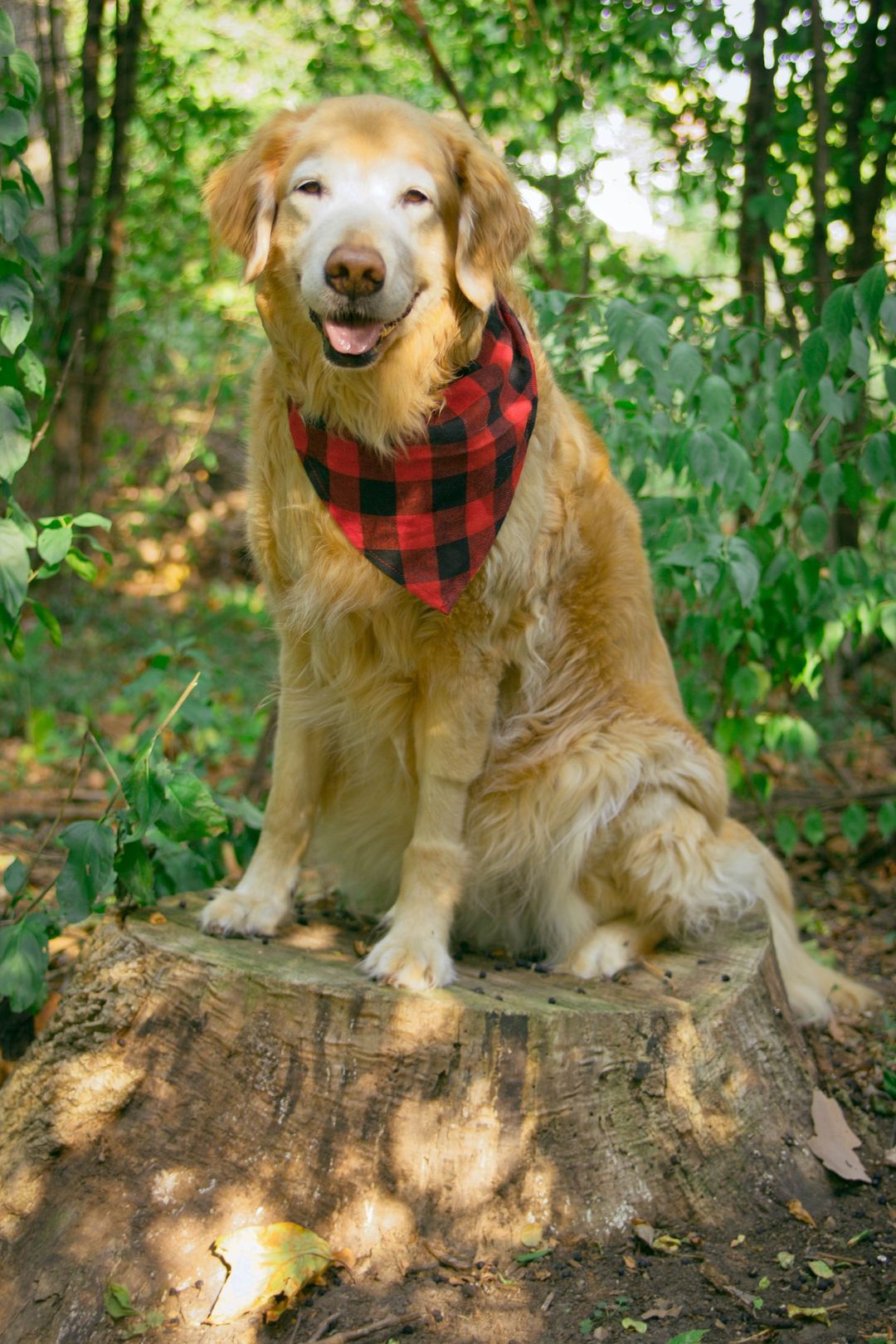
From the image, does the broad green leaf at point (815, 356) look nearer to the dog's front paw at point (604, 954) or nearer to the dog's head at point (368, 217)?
the dog's head at point (368, 217)

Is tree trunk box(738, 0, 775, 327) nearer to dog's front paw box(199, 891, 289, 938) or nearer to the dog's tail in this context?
the dog's tail

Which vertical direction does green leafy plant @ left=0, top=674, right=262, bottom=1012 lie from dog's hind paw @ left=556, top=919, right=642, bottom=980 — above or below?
above

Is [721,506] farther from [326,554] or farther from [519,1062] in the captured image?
[519,1062]

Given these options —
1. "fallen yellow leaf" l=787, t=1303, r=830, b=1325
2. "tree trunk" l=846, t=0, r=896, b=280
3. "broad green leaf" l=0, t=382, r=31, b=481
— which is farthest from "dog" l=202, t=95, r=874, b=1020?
"tree trunk" l=846, t=0, r=896, b=280

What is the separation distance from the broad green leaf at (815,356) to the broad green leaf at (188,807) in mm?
1814

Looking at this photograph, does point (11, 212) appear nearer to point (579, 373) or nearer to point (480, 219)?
point (480, 219)

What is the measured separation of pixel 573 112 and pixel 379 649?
4.21 m

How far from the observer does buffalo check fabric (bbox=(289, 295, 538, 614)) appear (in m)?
2.59

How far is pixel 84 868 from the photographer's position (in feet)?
8.62

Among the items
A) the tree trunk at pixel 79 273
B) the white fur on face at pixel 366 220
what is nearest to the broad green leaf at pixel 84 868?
the white fur on face at pixel 366 220

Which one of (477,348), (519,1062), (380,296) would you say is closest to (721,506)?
(477,348)

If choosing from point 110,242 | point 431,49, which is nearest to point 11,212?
point 431,49

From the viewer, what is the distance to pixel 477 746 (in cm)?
281

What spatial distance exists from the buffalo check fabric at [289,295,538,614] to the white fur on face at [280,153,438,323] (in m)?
0.29
